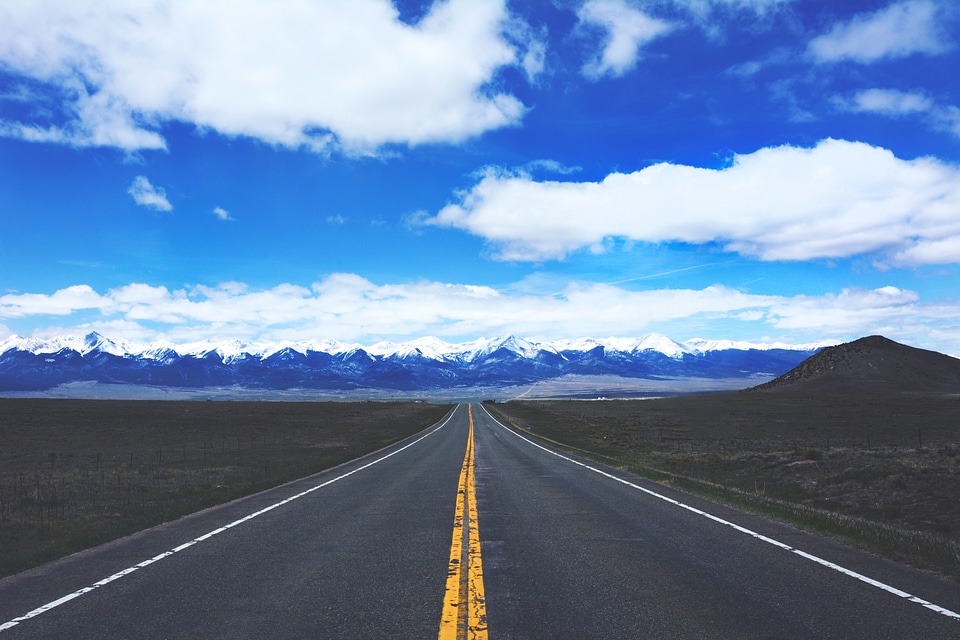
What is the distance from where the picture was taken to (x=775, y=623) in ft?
18.6

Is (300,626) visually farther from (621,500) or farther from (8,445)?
(8,445)

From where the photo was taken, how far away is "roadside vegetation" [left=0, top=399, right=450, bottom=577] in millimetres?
12266

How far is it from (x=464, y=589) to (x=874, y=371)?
168115 millimetres

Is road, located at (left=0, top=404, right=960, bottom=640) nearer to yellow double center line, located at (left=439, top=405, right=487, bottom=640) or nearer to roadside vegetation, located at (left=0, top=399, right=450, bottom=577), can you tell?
yellow double center line, located at (left=439, top=405, right=487, bottom=640)

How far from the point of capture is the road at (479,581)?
571 centimetres

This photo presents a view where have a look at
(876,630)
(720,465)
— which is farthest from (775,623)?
(720,465)

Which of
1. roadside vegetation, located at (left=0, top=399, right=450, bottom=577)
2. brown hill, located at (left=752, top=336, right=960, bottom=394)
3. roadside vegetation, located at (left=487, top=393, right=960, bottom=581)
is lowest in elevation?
roadside vegetation, located at (left=0, top=399, right=450, bottom=577)

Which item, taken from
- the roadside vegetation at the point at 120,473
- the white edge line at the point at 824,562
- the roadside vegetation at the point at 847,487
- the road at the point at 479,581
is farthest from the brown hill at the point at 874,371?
the road at the point at 479,581

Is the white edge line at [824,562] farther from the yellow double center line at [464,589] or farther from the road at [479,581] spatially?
the yellow double center line at [464,589]

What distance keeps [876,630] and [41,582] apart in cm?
1004

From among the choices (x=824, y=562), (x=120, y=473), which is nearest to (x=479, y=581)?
(x=824, y=562)

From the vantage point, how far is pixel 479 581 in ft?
23.4

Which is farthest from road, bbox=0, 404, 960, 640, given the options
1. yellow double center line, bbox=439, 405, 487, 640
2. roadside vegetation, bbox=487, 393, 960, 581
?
roadside vegetation, bbox=487, 393, 960, 581

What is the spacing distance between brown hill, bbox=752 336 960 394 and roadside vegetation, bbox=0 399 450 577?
417 feet
